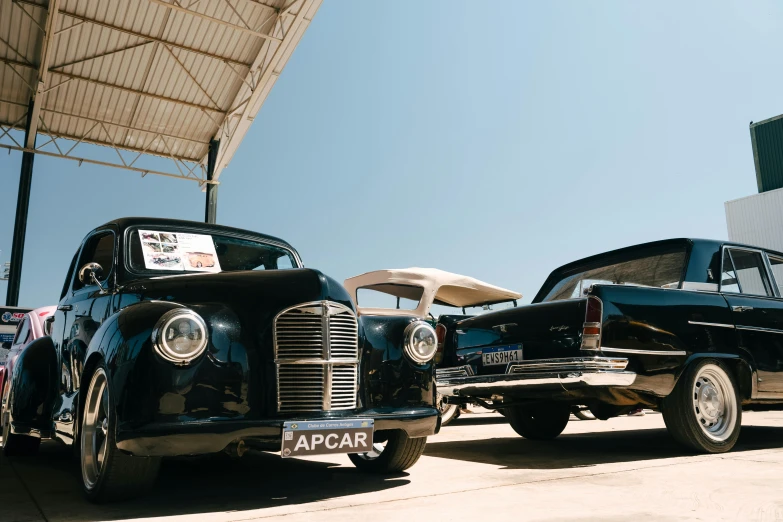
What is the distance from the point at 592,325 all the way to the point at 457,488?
1586 millimetres

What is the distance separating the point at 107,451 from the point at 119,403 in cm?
27

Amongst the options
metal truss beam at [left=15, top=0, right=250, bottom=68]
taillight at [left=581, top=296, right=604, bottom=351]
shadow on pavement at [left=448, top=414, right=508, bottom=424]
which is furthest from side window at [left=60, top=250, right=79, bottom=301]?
metal truss beam at [left=15, top=0, right=250, bottom=68]

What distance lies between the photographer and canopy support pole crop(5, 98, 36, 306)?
15945 mm

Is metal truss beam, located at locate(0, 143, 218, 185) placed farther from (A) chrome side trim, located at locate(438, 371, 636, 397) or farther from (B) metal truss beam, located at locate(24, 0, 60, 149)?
(A) chrome side trim, located at locate(438, 371, 636, 397)

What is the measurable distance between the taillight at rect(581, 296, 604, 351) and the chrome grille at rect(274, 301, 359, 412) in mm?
1869

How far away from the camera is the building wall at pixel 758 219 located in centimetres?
3431

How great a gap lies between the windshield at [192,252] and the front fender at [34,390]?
127cm

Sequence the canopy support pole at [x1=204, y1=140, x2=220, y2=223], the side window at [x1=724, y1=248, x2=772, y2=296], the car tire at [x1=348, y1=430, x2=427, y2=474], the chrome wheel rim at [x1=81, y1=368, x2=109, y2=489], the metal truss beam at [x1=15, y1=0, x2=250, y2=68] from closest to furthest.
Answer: the chrome wheel rim at [x1=81, y1=368, x2=109, y2=489], the car tire at [x1=348, y1=430, x2=427, y2=474], the side window at [x1=724, y1=248, x2=772, y2=296], the metal truss beam at [x1=15, y1=0, x2=250, y2=68], the canopy support pole at [x1=204, y1=140, x2=220, y2=223]

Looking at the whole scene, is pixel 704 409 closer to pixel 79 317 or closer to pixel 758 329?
pixel 758 329

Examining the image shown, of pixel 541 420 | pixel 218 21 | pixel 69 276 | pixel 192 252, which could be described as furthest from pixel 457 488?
pixel 218 21

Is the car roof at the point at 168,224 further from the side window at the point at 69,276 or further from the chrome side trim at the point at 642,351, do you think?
the chrome side trim at the point at 642,351

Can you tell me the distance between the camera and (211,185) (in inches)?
712

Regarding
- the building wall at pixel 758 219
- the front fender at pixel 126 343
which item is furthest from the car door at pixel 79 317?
the building wall at pixel 758 219

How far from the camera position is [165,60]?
49.7ft
